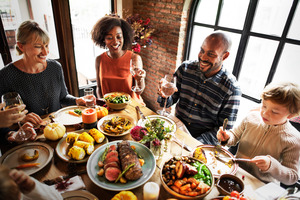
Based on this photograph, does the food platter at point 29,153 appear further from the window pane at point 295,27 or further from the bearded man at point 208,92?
the window pane at point 295,27

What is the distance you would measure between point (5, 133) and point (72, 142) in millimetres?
534

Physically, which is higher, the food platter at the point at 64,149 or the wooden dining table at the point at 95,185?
the food platter at the point at 64,149

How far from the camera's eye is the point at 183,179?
1021 mm

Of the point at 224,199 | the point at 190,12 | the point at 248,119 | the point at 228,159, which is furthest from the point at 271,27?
the point at 224,199

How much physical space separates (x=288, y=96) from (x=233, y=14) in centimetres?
221

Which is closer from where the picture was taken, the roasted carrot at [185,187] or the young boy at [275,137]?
the roasted carrot at [185,187]

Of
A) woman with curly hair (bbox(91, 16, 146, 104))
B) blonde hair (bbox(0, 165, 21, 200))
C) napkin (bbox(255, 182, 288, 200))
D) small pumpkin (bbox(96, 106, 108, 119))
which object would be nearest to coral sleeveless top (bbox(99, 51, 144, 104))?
woman with curly hair (bbox(91, 16, 146, 104))

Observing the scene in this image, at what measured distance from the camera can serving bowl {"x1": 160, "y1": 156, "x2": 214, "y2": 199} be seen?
0.95 meters

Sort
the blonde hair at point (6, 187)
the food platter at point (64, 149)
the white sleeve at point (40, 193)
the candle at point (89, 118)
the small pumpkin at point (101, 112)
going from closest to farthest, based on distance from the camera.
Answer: the blonde hair at point (6, 187) < the white sleeve at point (40, 193) < the food platter at point (64, 149) < the candle at point (89, 118) < the small pumpkin at point (101, 112)

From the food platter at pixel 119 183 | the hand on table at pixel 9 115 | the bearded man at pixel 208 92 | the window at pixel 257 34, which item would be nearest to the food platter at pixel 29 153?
the hand on table at pixel 9 115

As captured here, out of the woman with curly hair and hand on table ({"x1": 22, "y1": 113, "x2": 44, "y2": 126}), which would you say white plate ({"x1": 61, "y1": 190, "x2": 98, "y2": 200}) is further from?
the woman with curly hair

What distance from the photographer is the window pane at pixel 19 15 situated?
2.90 m

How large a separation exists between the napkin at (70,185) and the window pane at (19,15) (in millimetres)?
2919

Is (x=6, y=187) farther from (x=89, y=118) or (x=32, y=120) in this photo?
(x=32, y=120)
